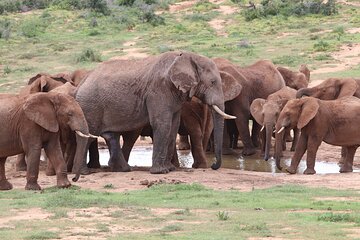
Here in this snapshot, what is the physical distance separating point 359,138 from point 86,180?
13.2 feet

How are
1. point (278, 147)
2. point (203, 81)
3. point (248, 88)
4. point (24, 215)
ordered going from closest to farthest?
point (24, 215) → point (203, 81) → point (278, 147) → point (248, 88)

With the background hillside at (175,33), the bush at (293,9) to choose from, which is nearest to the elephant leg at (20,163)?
the background hillside at (175,33)

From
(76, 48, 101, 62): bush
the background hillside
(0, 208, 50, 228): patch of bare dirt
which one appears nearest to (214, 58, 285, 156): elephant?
(0, 208, 50, 228): patch of bare dirt

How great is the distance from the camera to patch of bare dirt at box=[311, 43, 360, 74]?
26766mm

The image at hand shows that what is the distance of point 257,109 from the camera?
1653 centimetres

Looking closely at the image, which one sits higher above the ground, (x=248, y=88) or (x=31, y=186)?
(x=31, y=186)

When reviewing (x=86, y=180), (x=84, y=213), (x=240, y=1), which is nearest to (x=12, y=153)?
(x=86, y=180)

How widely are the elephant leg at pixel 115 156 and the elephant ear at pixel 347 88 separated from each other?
13.3 ft

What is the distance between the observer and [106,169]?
15398 millimetres

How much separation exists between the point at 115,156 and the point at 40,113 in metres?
2.75

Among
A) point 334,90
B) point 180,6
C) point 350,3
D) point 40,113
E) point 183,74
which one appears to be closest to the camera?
point 40,113

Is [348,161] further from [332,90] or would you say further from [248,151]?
[248,151]

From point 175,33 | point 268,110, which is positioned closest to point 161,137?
point 268,110

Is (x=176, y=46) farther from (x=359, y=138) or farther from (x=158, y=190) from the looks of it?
(x=158, y=190)
